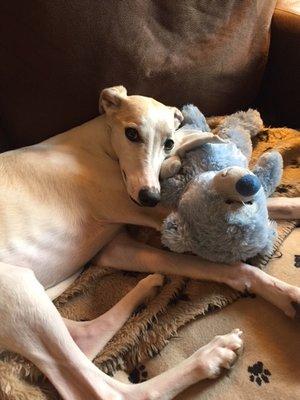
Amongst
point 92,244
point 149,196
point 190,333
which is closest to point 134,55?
point 149,196

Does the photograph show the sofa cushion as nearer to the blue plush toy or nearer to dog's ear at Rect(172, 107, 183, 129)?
dog's ear at Rect(172, 107, 183, 129)

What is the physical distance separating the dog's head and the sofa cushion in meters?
0.10

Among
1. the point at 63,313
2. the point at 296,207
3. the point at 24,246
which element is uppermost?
the point at 296,207

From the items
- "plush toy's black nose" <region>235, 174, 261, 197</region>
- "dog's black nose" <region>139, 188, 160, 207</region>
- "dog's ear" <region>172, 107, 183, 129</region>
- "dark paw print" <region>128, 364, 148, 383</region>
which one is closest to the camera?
"plush toy's black nose" <region>235, 174, 261, 197</region>

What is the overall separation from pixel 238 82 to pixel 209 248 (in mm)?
814

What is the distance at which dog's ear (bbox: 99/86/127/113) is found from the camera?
65.3 inches

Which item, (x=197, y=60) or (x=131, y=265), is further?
(x=197, y=60)

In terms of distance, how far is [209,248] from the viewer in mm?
1387

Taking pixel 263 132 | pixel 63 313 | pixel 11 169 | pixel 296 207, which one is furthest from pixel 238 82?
pixel 63 313

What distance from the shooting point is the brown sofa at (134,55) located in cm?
161

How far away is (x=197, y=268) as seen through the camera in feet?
4.77

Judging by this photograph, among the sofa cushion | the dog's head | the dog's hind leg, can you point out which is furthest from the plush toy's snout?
the sofa cushion

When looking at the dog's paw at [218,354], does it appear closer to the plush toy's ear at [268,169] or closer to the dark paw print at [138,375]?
the dark paw print at [138,375]

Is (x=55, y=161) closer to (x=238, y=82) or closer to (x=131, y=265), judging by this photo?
(x=131, y=265)
